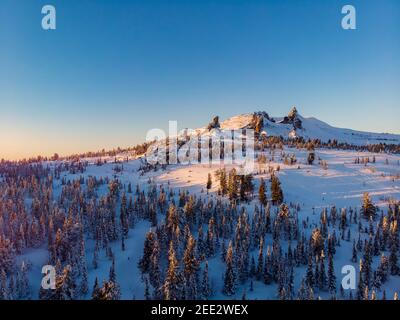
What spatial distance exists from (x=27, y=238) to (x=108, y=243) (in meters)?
30.9

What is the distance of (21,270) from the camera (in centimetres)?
10900

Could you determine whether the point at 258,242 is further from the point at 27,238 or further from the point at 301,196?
the point at 27,238

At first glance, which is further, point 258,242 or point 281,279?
point 258,242

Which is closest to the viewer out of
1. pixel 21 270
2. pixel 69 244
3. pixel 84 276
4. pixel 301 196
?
pixel 84 276

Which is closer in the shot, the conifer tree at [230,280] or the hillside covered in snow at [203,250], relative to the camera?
the hillside covered in snow at [203,250]

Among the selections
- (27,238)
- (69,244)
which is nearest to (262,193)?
(69,244)

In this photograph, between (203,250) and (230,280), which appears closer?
(230,280)

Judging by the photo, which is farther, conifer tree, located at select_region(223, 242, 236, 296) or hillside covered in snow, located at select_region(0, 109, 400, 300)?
conifer tree, located at select_region(223, 242, 236, 296)

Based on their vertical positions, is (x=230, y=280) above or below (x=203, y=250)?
below
